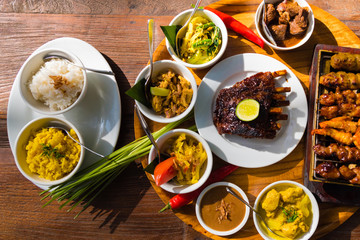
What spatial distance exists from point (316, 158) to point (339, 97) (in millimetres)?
701

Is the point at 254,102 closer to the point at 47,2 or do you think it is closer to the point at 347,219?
the point at 347,219

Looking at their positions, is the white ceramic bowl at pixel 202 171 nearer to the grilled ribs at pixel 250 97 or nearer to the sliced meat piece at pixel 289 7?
the grilled ribs at pixel 250 97

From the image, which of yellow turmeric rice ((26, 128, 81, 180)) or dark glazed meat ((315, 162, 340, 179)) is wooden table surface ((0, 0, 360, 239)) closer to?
yellow turmeric rice ((26, 128, 81, 180))

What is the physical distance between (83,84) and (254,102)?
192cm

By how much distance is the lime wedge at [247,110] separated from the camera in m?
2.94

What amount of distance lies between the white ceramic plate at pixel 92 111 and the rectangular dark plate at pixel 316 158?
2206mm

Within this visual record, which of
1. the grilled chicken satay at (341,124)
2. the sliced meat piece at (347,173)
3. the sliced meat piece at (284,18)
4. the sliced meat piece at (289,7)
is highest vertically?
the sliced meat piece at (289,7)

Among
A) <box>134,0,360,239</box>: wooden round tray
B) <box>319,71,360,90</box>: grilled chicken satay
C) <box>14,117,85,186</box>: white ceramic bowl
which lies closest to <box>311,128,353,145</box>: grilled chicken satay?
<box>134,0,360,239</box>: wooden round tray

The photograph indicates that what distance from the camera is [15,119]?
3371mm

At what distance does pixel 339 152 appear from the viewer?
2889 mm

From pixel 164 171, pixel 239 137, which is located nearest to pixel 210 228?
pixel 164 171

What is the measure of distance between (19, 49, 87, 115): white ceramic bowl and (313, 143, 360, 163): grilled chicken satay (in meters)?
2.61

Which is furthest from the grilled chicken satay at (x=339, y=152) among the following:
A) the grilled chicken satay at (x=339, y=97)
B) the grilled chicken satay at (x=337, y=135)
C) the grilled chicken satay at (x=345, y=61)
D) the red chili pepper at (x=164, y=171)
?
the red chili pepper at (x=164, y=171)

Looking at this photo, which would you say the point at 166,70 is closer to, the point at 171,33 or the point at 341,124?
the point at 171,33
